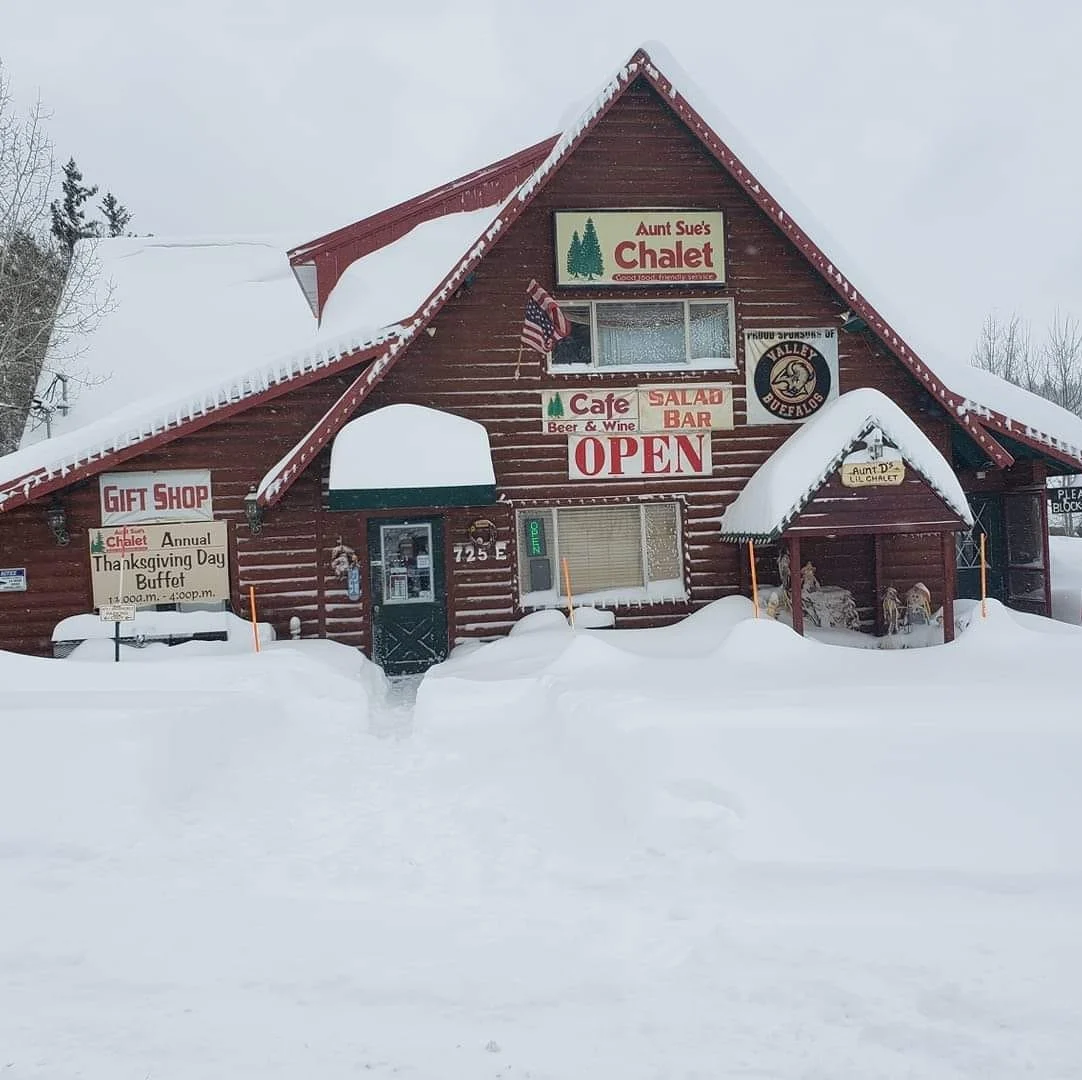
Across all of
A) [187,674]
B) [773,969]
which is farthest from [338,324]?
[773,969]

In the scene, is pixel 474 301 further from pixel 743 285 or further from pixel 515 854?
pixel 515 854

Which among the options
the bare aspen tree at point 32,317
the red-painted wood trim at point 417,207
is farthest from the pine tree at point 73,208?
the red-painted wood trim at point 417,207

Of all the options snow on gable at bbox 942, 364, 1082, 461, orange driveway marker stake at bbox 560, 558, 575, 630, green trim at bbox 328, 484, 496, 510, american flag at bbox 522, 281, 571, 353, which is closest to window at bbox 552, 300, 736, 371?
american flag at bbox 522, 281, 571, 353

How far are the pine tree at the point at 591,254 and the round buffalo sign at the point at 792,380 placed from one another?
9.75 ft

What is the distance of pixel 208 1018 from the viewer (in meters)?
3.83

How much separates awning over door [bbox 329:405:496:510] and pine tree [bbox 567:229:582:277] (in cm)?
309

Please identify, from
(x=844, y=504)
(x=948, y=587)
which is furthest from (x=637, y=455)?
(x=948, y=587)

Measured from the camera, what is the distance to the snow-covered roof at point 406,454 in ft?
39.0

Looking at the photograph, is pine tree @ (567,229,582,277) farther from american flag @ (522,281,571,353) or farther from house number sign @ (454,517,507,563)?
house number sign @ (454,517,507,563)

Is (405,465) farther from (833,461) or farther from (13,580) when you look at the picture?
(13,580)

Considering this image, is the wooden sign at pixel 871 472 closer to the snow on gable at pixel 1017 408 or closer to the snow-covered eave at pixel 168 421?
the snow on gable at pixel 1017 408

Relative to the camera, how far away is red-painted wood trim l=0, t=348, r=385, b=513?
39.1 feet

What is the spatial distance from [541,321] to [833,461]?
4768mm

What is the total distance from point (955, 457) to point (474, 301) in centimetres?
932
